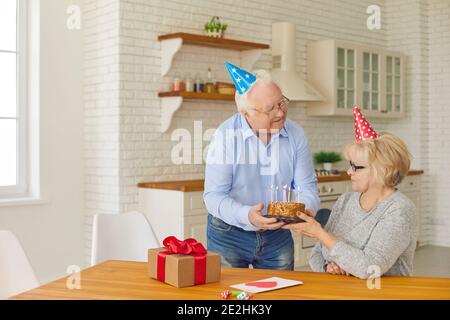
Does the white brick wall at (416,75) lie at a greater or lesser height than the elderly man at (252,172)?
greater

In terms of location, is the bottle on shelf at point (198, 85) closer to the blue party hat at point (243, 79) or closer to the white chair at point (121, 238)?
the white chair at point (121, 238)

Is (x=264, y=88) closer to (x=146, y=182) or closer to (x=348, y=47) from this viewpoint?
(x=146, y=182)

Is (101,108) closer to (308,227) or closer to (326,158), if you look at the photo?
(326,158)

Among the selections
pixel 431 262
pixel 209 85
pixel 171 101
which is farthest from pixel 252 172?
pixel 431 262

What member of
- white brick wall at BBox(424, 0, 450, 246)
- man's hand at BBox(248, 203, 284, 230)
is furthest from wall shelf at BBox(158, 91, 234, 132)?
white brick wall at BBox(424, 0, 450, 246)

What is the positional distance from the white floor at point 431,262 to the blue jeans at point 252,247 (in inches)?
118

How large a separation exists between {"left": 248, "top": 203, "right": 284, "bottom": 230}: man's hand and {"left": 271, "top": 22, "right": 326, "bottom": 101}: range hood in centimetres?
365

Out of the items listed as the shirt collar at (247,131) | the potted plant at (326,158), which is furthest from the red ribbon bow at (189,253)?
the potted plant at (326,158)

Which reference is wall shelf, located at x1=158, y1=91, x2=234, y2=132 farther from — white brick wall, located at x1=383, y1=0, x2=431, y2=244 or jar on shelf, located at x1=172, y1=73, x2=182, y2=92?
white brick wall, located at x1=383, y1=0, x2=431, y2=244

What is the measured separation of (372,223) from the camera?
7.52ft

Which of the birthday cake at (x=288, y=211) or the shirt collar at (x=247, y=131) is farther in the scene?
the shirt collar at (x=247, y=131)

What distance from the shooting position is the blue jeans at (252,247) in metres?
2.79

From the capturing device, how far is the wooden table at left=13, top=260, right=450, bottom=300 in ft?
6.56
